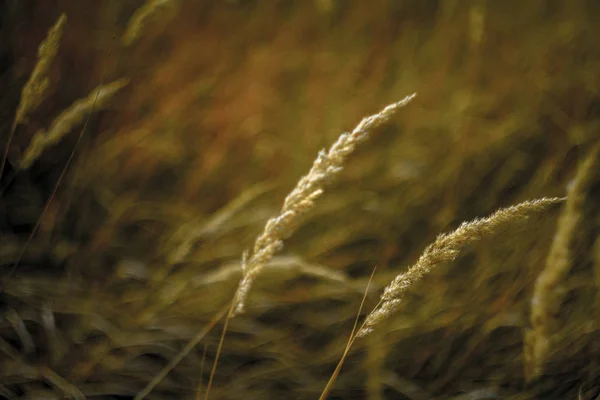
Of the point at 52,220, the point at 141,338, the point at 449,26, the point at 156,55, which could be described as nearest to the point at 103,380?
the point at 141,338

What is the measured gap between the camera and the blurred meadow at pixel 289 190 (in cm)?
75

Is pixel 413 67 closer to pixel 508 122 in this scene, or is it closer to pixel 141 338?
pixel 508 122

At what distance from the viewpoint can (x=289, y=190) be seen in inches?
41.1

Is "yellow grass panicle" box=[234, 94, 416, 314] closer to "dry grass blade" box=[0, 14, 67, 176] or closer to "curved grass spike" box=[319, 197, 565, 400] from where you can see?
"curved grass spike" box=[319, 197, 565, 400]

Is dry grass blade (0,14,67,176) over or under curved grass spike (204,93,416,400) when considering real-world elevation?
over

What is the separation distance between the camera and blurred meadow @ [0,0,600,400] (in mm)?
746

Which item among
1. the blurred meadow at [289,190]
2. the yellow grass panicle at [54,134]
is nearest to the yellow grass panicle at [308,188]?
the blurred meadow at [289,190]

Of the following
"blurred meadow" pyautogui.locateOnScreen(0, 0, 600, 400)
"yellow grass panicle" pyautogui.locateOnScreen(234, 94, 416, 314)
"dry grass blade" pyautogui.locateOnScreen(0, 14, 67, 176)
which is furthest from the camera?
"blurred meadow" pyautogui.locateOnScreen(0, 0, 600, 400)

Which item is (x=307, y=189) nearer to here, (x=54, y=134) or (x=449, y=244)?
(x=449, y=244)

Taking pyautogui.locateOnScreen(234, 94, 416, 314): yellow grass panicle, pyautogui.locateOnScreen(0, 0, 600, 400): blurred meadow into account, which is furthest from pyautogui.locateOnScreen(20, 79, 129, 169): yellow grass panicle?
pyautogui.locateOnScreen(234, 94, 416, 314): yellow grass panicle

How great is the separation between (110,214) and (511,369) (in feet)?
2.19

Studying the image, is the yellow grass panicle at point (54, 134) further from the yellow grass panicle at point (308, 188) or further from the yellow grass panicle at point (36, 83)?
the yellow grass panicle at point (308, 188)

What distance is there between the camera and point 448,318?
831mm

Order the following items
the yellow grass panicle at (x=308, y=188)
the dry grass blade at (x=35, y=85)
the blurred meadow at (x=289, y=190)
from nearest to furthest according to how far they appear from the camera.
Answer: the yellow grass panicle at (x=308, y=188) → the dry grass blade at (x=35, y=85) → the blurred meadow at (x=289, y=190)
